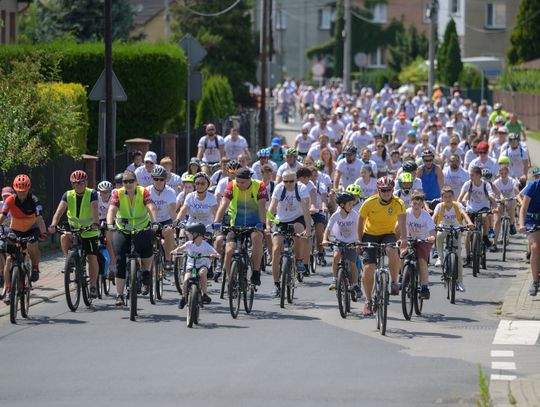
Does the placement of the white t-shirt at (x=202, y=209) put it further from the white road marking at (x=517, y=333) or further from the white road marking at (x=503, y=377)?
the white road marking at (x=503, y=377)

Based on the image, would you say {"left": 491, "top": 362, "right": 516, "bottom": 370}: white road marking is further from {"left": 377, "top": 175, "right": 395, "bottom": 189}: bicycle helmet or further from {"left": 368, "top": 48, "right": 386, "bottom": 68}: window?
{"left": 368, "top": 48, "right": 386, "bottom": 68}: window

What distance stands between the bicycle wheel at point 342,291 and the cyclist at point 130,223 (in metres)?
2.35

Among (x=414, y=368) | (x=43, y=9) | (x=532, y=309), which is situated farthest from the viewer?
(x=43, y=9)

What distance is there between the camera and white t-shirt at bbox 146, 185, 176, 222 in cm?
2108

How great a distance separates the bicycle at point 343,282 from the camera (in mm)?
17688

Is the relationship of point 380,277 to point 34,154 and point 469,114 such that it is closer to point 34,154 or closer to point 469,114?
point 34,154

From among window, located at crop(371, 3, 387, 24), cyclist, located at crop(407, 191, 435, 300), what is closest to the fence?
window, located at crop(371, 3, 387, 24)

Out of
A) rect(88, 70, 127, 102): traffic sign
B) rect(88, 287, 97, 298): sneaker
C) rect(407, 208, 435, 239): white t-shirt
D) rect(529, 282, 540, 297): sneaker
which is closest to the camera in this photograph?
rect(407, 208, 435, 239): white t-shirt

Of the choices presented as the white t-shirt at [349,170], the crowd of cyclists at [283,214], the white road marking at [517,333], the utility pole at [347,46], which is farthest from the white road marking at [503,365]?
the utility pole at [347,46]

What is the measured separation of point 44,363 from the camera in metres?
14.8

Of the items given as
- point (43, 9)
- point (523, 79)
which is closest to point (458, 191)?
point (43, 9)

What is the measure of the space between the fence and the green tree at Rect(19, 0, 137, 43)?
20450 millimetres

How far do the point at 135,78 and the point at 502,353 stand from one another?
23.3 m

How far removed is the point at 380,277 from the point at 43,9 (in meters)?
36.5
